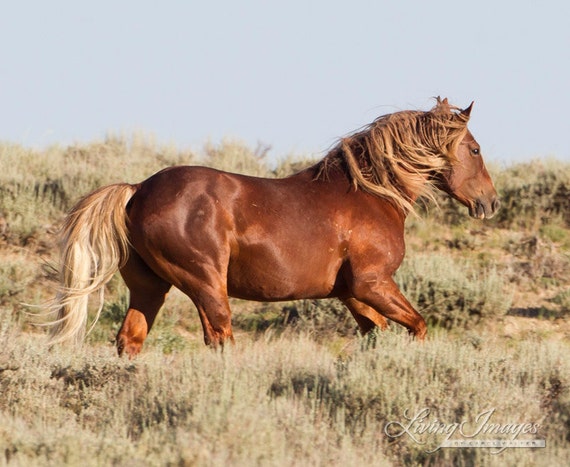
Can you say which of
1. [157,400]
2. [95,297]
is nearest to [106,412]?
[157,400]

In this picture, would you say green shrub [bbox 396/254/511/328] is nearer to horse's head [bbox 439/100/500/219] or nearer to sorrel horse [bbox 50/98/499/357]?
horse's head [bbox 439/100/500/219]

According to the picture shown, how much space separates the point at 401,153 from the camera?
802cm

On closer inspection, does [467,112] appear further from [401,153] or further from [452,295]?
[452,295]

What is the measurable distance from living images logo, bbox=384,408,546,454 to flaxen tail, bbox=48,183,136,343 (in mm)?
2315

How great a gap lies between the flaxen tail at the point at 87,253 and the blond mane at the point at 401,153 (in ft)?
4.92

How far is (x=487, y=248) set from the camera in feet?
40.2

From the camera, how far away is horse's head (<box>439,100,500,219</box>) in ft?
27.1

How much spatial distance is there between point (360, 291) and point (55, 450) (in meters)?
2.85

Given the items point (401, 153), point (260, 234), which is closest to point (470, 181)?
point (401, 153)

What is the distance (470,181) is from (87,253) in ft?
9.72

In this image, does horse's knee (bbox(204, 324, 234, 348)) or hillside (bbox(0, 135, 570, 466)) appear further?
horse's knee (bbox(204, 324, 234, 348))

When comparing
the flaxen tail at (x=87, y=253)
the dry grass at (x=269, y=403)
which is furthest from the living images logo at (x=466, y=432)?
the flaxen tail at (x=87, y=253)

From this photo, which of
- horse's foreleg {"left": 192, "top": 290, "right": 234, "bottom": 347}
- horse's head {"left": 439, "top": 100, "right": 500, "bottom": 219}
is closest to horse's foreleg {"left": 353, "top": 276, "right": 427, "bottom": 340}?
horse's foreleg {"left": 192, "top": 290, "right": 234, "bottom": 347}

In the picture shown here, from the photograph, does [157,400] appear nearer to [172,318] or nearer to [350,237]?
[350,237]
